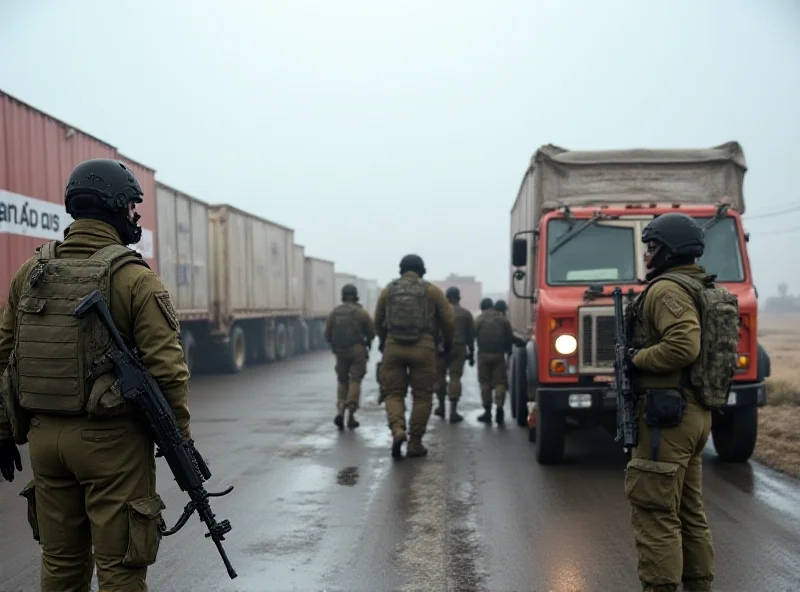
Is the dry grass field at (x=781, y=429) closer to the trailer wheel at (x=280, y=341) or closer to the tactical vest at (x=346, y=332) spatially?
the tactical vest at (x=346, y=332)

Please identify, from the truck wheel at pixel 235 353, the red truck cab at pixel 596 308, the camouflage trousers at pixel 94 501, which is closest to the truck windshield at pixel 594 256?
the red truck cab at pixel 596 308

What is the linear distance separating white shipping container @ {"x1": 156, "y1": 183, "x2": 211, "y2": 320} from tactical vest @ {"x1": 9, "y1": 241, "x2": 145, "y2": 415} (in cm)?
1304

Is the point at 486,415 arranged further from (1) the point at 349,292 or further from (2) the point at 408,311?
(2) the point at 408,311

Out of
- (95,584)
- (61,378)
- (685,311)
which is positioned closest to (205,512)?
(61,378)

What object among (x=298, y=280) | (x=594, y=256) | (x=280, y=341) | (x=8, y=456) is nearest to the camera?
(x=8, y=456)

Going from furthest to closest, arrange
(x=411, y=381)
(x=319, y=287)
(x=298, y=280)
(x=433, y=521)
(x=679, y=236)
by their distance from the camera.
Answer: (x=319, y=287)
(x=298, y=280)
(x=411, y=381)
(x=433, y=521)
(x=679, y=236)

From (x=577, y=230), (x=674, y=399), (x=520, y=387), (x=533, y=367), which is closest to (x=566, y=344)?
(x=533, y=367)

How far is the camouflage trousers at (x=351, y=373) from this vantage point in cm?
1063

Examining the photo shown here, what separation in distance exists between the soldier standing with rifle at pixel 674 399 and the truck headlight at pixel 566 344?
325 centimetres

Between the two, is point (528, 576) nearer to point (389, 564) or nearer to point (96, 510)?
point (389, 564)

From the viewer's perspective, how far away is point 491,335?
37.0 ft

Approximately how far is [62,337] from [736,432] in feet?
21.1

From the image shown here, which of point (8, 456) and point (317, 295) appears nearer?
point (8, 456)

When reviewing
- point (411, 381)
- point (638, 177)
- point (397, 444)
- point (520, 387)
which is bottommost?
point (397, 444)
